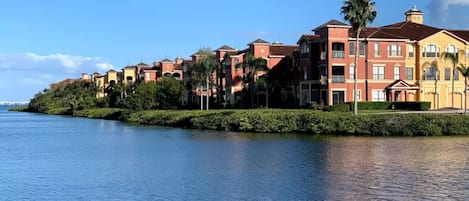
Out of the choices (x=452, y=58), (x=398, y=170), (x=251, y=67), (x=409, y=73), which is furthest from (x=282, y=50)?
(x=398, y=170)

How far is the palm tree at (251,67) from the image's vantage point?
91.5 m

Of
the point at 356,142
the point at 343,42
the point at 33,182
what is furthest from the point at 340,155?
the point at 343,42

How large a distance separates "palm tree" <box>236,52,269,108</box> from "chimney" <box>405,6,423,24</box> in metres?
23.2

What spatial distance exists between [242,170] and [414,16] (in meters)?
68.7

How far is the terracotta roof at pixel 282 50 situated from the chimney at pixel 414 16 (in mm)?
16956

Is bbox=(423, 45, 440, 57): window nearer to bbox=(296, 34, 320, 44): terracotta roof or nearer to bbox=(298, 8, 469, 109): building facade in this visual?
bbox=(298, 8, 469, 109): building facade

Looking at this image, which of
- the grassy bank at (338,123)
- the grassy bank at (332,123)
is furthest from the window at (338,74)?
the grassy bank at (338,123)

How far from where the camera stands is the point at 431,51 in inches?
3317

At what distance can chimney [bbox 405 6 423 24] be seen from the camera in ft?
324

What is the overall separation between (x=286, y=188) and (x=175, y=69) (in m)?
111

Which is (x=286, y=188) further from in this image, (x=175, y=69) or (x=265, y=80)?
(x=175, y=69)

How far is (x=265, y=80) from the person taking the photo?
89.8 metres

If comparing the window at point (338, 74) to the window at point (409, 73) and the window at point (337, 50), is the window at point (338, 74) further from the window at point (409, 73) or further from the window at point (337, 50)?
the window at point (409, 73)

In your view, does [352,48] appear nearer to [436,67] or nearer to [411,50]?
[411,50]
